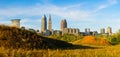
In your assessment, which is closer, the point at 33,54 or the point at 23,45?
the point at 33,54

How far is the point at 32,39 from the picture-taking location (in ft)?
112

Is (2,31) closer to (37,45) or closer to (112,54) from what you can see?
(37,45)

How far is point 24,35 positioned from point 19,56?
17.6 m

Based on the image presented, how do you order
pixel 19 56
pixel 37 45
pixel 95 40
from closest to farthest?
pixel 19 56 < pixel 37 45 < pixel 95 40

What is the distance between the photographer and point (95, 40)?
351 ft

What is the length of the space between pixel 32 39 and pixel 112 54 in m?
17.4

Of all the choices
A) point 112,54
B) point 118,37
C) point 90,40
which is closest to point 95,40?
point 90,40

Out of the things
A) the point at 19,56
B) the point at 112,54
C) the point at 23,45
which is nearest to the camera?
the point at 19,56

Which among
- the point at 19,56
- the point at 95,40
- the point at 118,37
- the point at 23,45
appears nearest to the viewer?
the point at 19,56

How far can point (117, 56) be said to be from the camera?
1744 cm

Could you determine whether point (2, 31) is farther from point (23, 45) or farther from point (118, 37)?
point (118, 37)

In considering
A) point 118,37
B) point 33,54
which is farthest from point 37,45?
point 118,37

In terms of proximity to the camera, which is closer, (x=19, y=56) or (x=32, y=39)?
A: (x=19, y=56)

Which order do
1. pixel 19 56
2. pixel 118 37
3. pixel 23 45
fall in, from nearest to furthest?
pixel 19 56, pixel 23 45, pixel 118 37
